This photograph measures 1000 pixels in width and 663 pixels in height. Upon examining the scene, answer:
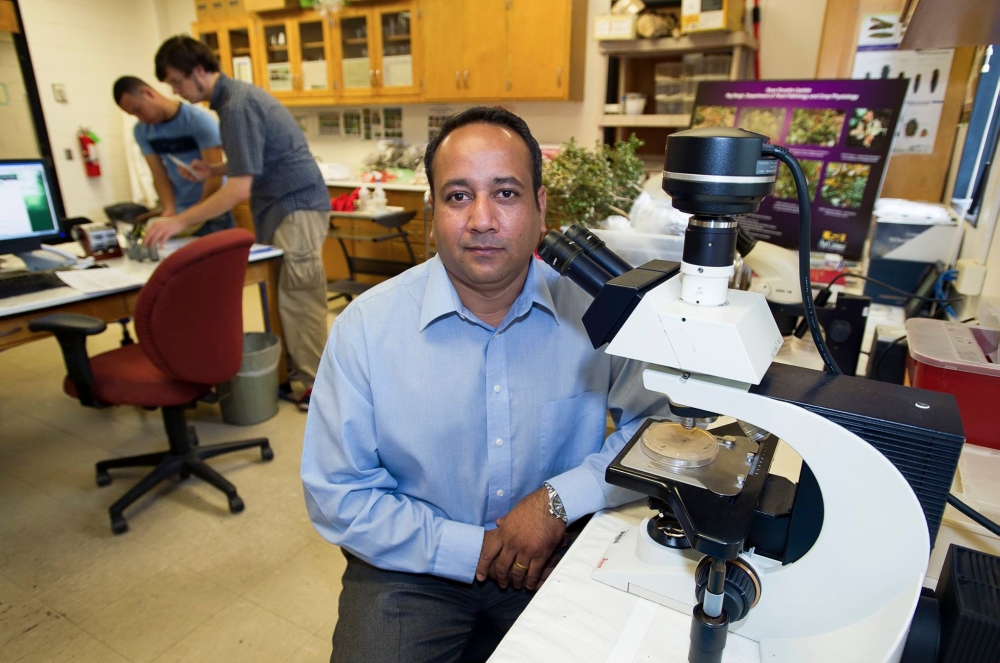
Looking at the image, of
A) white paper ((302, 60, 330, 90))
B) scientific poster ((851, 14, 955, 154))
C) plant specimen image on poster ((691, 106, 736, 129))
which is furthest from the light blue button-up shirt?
white paper ((302, 60, 330, 90))

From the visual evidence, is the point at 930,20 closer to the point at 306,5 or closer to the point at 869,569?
the point at 869,569

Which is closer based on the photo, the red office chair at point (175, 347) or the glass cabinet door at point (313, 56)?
the red office chair at point (175, 347)

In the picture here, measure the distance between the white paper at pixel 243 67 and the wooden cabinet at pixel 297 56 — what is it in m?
0.20

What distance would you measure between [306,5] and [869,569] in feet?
17.4

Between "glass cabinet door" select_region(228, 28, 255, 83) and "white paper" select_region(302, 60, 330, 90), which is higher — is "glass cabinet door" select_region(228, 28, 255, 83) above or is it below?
above

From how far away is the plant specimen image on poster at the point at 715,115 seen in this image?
230 cm

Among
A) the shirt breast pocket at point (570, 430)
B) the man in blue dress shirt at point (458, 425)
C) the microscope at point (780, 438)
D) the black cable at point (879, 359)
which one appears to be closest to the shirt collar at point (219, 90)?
the man in blue dress shirt at point (458, 425)

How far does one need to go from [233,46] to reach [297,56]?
2.74ft

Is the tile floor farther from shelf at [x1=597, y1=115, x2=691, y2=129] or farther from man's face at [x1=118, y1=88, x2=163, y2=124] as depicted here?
shelf at [x1=597, y1=115, x2=691, y2=129]

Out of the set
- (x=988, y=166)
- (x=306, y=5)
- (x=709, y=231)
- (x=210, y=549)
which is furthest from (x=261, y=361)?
(x=306, y=5)

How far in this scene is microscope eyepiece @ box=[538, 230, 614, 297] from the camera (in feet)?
2.50

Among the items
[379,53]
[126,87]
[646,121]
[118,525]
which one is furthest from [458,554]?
[379,53]

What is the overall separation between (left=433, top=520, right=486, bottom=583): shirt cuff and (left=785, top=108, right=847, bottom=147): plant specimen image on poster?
1917 millimetres

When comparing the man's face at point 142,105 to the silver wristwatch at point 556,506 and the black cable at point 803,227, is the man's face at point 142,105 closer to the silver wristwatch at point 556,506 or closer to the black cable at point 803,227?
the silver wristwatch at point 556,506
